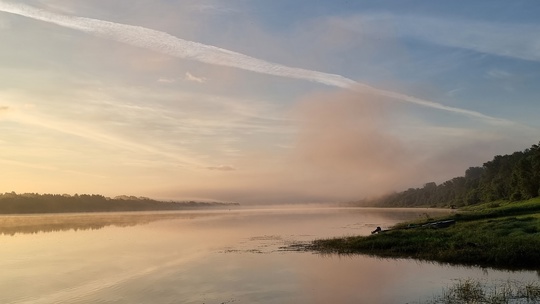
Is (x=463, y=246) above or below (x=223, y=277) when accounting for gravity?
above

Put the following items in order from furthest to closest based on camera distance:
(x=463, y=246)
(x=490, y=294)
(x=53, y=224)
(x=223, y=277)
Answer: (x=53, y=224) < (x=463, y=246) < (x=223, y=277) < (x=490, y=294)

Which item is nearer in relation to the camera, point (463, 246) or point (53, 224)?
point (463, 246)

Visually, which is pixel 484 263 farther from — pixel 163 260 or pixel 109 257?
pixel 109 257

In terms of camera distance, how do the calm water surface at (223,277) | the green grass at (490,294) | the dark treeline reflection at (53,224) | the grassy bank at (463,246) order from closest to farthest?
the green grass at (490,294)
the calm water surface at (223,277)
the grassy bank at (463,246)
the dark treeline reflection at (53,224)

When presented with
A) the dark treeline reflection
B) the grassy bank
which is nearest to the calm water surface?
the grassy bank

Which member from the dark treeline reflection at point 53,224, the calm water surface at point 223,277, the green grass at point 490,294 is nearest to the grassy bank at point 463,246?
the calm water surface at point 223,277

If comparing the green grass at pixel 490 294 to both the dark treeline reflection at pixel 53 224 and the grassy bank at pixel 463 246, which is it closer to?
the grassy bank at pixel 463 246

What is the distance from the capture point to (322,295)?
2959 cm

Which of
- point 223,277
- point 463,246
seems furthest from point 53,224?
point 463,246

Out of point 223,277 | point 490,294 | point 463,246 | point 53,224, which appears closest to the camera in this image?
point 490,294

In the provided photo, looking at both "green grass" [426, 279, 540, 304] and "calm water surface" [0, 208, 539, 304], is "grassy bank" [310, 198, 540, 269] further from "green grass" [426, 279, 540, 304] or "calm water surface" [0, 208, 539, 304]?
"green grass" [426, 279, 540, 304]

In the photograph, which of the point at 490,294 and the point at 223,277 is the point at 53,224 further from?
the point at 490,294

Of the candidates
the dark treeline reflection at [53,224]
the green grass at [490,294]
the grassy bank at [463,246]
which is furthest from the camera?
the dark treeline reflection at [53,224]

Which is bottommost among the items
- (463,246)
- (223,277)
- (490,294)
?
(223,277)
